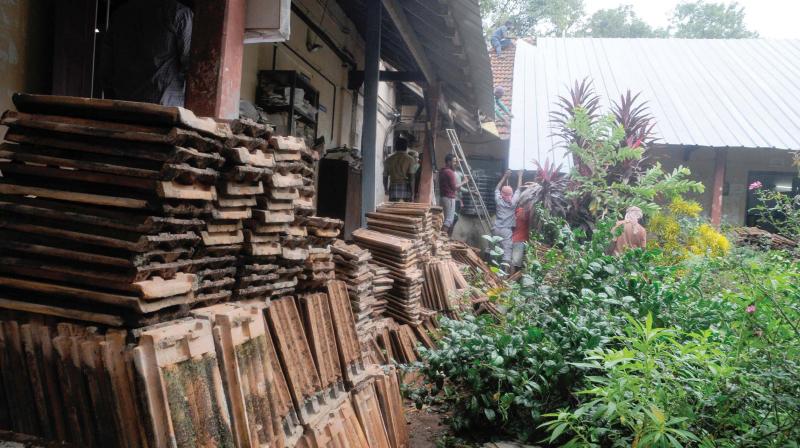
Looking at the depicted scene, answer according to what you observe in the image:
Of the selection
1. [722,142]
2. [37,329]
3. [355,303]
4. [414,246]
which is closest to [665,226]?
[722,142]

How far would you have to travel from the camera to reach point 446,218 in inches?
467

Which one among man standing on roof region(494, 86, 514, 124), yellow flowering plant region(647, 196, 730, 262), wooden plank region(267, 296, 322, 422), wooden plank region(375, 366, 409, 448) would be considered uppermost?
man standing on roof region(494, 86, 514, 124)

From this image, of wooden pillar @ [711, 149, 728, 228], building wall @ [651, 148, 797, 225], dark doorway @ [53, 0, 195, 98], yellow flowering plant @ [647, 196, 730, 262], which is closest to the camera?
dark doorway @ [53, 0, 195, 98]

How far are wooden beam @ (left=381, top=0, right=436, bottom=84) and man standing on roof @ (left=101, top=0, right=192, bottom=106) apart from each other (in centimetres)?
364

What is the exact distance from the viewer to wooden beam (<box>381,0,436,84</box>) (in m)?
7.61

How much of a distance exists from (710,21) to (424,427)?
45.3 m

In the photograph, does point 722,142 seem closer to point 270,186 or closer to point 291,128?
point 291,128

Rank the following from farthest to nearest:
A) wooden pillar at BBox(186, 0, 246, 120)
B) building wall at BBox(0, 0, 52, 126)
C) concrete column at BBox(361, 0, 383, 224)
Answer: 1. concrete column at BBox(361, 0, 383, 224)
2. building wall at BBox(0, 0, 52, 126)
3. wooden pillar at BBox(186, 0, 246, 120)

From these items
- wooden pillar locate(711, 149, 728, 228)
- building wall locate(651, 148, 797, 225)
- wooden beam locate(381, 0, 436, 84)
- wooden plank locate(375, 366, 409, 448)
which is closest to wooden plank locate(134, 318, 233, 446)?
wooden plank locate(375, 366, 409, 448)

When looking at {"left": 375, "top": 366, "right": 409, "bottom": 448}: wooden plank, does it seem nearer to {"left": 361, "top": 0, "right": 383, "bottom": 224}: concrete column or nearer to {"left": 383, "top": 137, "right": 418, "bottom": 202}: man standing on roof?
{"left": 361, "top": 0, "right": 383, "bottom": 224}: concrete column

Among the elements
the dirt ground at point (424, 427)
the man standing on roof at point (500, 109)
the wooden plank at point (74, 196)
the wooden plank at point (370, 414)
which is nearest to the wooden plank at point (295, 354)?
the wooden plank at point (370, 414)

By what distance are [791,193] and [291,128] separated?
13418mm

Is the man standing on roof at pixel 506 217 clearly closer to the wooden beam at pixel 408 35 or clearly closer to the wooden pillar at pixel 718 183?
the wooden beam at pixel 408 35

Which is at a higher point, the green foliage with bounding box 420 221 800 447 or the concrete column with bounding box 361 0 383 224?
the concrete column with bounding box 361 0 383 224
